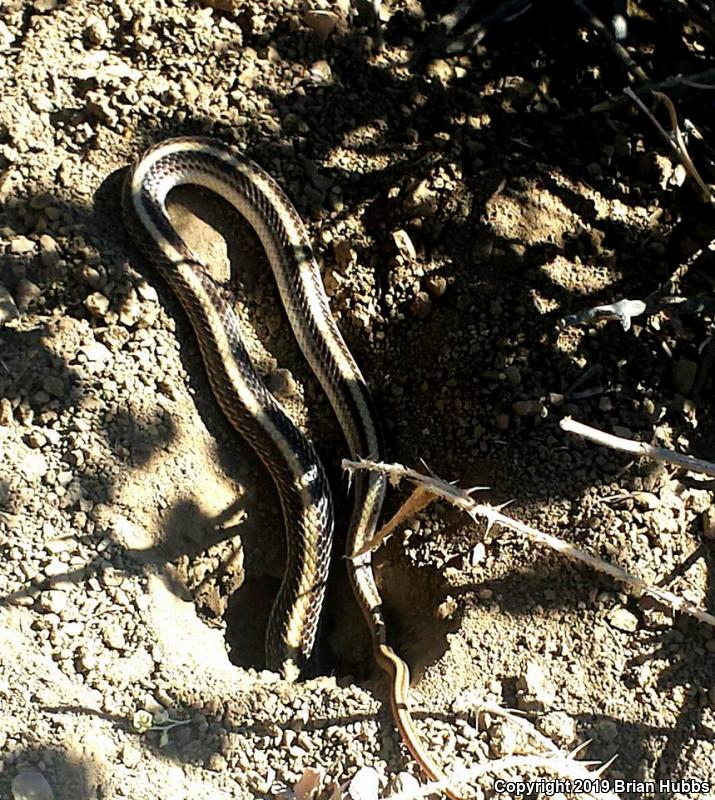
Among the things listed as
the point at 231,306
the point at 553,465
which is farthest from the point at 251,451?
the point at 553,465

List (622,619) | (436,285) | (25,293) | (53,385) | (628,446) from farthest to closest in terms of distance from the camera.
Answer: (436,285)
(25,293)
(53,385)
(622,619)
(628,446)

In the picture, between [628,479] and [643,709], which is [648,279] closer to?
[628,479]

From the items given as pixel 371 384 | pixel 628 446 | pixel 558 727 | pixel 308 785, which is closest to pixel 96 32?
pixel 371 384

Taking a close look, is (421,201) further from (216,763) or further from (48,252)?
(216,763)

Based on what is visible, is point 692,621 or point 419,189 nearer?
point 692,621

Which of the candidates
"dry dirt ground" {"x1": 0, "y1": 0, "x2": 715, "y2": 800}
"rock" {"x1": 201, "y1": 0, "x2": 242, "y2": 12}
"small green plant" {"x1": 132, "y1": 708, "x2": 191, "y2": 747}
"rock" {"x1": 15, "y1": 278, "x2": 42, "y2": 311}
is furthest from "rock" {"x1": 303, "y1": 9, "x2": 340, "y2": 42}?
"small green plant" {"x1": 132, "y1": 708, "x2": 191, "y2": 747}

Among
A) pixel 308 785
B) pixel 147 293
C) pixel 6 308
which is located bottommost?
pixel 308 785

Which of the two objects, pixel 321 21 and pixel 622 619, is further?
pixel 321 21
